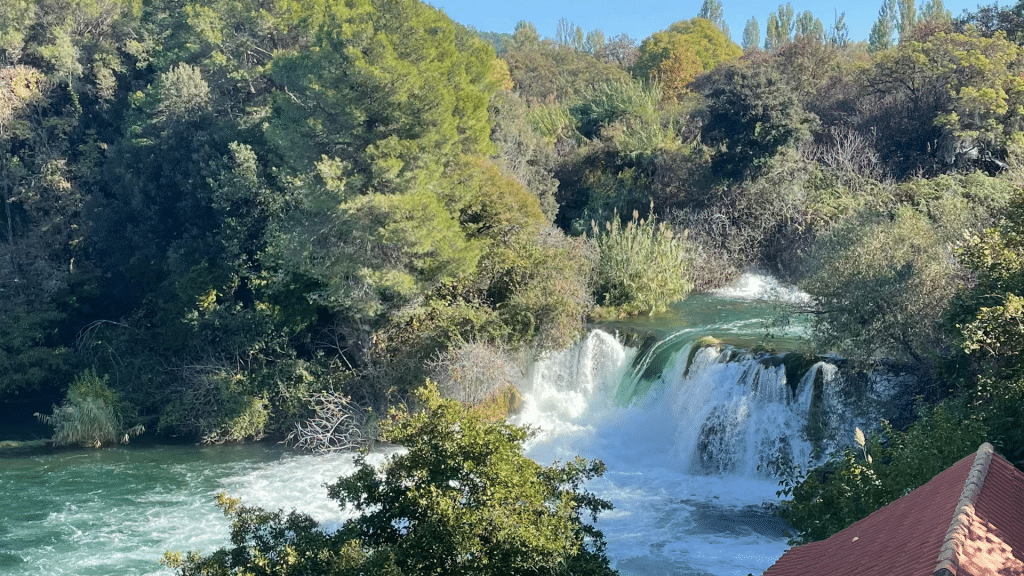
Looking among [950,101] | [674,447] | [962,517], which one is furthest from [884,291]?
[950,101]

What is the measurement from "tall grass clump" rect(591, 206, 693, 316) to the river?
136 cm

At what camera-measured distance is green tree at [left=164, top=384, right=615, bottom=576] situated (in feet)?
30.2

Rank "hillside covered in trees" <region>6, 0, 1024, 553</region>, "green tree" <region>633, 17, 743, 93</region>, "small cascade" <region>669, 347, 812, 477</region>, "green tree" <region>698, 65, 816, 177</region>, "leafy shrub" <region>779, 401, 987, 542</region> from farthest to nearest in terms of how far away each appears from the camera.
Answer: "green tree" <region>633, 17, 743, 93</region> → "green tree" <region>698, 65, 816, 177</region> → "small cascade" <region>669, 347, 812, 477</region> → "hillside covered in trees" <region>6, 0, 1024, 553</region> → "leafy shrub" <region>779, 401, 987, 542</region>

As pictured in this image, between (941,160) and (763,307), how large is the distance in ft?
25.6

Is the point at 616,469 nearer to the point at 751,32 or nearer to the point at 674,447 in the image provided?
the point at 674,447

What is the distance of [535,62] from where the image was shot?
160 feet

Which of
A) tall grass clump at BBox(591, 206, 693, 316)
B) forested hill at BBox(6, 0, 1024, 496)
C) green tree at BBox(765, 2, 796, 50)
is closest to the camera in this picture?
forested hill at BBox(6, 0, 1024, 496)

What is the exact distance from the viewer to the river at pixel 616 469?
615 inches

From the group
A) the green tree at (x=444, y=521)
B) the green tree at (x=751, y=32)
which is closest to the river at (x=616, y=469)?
the green tree at (x=444, y=521)

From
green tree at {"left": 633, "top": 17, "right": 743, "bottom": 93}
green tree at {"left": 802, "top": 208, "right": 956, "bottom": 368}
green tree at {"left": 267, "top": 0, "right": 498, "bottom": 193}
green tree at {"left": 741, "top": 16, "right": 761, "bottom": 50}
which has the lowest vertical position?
green tree at {"left": 802, "top": 208, "right": 956, "bottom": 368}

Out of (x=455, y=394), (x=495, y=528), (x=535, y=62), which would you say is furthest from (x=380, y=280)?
(x=535, y=62)

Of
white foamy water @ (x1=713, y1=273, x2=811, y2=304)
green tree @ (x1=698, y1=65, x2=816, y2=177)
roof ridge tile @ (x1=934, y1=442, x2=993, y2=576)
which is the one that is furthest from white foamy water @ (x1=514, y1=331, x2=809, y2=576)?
green tree @ (x1=698, y1=65, x2=816, y2=177)

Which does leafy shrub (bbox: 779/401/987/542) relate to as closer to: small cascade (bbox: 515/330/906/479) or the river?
the river

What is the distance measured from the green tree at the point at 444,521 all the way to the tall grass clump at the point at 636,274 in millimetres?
14307
